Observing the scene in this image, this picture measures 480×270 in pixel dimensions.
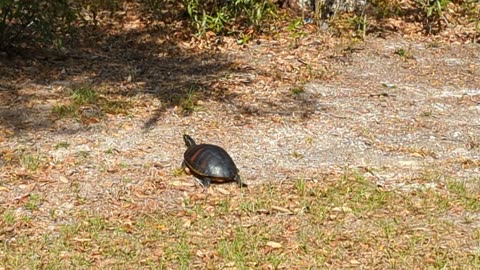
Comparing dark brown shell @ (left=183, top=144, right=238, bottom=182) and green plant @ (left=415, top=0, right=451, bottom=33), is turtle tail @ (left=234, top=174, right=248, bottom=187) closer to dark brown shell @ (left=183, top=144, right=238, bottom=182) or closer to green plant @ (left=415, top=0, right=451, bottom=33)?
dark brown shell @ (left=183, top=144, right=238, bottom=182)

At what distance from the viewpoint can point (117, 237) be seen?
16.1 ft

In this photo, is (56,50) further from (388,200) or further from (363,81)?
(388,200)

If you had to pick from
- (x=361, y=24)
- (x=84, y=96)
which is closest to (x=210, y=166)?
(x=84, y=96)

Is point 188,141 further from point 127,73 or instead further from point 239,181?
point 127,73

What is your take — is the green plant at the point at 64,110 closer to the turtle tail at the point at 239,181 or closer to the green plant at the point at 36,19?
the green plant at the point at 36,19

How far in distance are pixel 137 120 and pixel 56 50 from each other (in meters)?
2.56

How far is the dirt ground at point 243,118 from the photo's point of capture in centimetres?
581

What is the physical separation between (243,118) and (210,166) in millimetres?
1589

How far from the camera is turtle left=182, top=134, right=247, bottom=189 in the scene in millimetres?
5617

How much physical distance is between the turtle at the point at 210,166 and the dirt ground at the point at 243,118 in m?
0.08

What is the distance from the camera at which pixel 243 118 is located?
23.5 feet

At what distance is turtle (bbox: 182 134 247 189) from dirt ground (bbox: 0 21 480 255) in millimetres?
84

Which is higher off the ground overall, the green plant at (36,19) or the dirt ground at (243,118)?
the green plant at (36,19)

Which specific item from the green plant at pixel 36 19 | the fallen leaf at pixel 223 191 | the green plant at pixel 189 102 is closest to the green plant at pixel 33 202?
the fallen leaf at pixel 223 191
